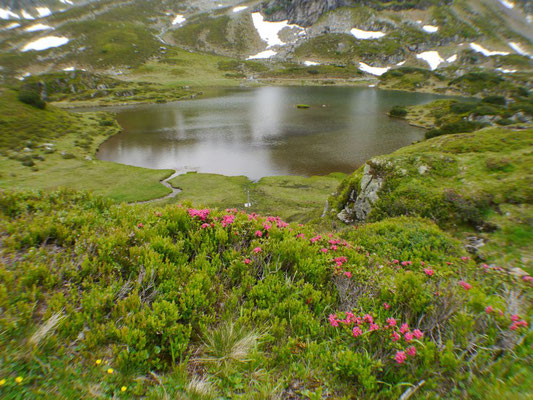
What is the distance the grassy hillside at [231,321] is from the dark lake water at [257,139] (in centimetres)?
3512

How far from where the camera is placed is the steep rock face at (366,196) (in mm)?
13055

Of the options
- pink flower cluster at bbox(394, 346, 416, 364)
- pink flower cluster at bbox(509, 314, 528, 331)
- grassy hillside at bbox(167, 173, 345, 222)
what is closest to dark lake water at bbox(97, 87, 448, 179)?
grassy hillside at bbox(167, 173, 345, 222)

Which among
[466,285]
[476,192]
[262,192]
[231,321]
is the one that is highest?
[466,285]

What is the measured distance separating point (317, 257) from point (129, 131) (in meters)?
77.7

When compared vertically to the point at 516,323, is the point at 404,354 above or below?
below

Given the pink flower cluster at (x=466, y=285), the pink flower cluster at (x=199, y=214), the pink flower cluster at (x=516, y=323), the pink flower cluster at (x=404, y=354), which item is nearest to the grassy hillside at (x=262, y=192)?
the pink flower cluster at (x=199, y=214)

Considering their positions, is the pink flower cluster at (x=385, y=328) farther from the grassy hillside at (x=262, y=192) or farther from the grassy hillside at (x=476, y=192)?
the grassy hillside at (x=262, y=192)

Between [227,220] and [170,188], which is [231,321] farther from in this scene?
[170,188]

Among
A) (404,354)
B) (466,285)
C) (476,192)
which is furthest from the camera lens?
(476,192)

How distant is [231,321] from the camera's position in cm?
406

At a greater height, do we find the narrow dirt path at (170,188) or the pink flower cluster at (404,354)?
the pink flower cluster at (404,354)

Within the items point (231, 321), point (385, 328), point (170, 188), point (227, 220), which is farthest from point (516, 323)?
point (170, 188)

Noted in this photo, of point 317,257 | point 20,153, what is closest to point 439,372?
point 317,257

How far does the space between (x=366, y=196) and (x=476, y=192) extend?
4.62m
